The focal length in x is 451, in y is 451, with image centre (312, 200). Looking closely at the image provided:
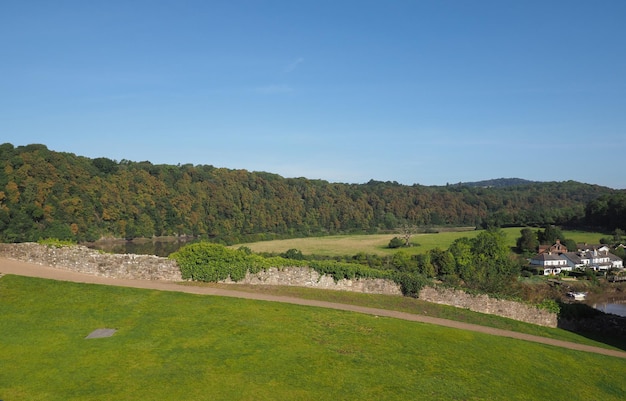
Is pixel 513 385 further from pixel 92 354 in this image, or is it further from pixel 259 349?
pixel 92 354

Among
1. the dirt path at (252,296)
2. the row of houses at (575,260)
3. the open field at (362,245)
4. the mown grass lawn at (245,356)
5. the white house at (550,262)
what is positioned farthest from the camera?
the open field at (362,245)

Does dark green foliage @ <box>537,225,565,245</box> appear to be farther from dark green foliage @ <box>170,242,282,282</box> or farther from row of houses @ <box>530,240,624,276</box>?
dark green foliage @ <box>170,242,282,282</box>

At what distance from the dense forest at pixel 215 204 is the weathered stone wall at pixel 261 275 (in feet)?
151

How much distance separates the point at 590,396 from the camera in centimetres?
1417

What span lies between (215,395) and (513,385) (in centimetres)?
894

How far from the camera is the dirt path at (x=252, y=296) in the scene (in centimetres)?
2155

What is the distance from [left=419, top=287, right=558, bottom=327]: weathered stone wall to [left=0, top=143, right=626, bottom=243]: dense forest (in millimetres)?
58265

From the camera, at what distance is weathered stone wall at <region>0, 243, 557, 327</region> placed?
927 inches

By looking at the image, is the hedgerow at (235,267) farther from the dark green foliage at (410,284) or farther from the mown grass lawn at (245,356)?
the mown grass lawn at (245,356)

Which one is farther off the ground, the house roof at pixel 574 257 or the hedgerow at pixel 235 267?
the hedgerow at pixel 235 267

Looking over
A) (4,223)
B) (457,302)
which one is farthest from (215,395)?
(4,223)

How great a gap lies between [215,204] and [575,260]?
77.8 meters

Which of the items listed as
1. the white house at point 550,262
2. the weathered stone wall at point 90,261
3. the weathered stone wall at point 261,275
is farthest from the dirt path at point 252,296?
the white house at point 550,262

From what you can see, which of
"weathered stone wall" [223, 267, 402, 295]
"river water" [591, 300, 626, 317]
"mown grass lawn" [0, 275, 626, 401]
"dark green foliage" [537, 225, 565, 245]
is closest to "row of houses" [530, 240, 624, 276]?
"dark green foliage" [537, 225, 565, 245]
